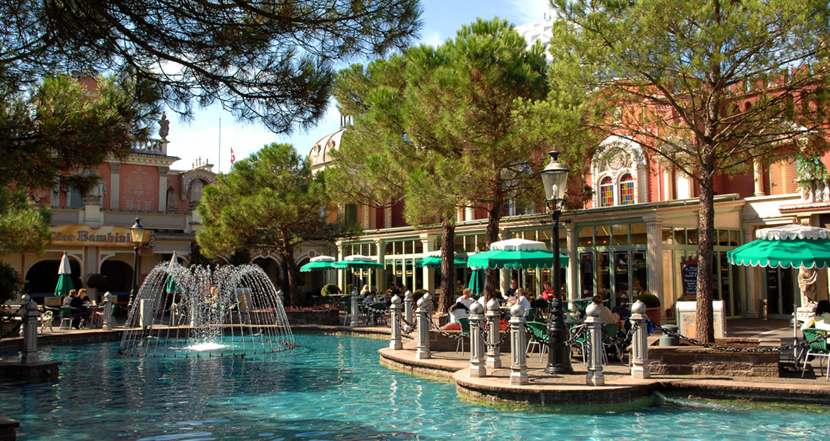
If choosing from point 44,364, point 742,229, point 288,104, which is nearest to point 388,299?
point 742,229

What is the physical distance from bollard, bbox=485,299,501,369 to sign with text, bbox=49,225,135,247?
20.8 m

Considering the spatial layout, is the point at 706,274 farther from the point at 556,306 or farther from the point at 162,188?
the point at 162,188

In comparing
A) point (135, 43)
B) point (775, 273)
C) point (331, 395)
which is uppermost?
point (135, 43)

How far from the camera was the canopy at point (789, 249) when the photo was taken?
403 inches

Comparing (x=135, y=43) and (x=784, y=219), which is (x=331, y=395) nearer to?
(x=135, y=43)

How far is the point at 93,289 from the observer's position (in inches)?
1035

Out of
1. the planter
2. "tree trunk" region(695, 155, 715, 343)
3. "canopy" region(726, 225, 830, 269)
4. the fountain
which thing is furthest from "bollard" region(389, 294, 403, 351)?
the planter

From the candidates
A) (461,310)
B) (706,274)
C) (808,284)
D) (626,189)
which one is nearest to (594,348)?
(706,274)

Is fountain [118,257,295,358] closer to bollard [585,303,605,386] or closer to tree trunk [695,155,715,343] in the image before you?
bollard [585,303,605,386]

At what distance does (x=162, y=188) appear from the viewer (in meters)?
30.5

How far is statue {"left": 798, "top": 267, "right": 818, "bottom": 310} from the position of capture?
16172 mm

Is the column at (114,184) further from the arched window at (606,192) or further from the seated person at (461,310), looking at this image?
the seated person at (461,310)

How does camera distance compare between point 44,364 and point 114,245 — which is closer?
point 44,364

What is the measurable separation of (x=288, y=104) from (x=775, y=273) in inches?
628
